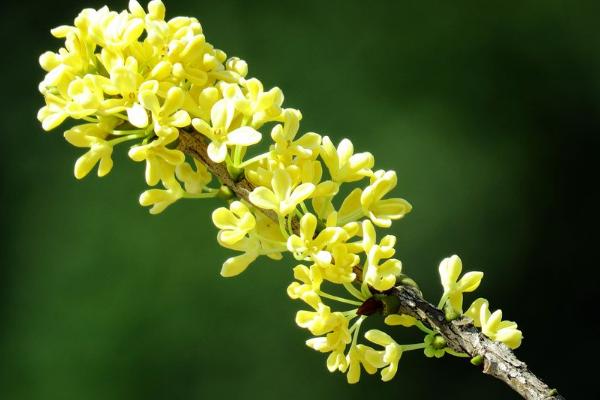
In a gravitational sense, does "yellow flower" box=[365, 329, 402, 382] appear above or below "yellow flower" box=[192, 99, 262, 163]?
below

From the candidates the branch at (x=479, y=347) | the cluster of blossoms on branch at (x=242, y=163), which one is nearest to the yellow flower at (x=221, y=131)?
the cluster of blossoms on branch at (x=242, y=163)

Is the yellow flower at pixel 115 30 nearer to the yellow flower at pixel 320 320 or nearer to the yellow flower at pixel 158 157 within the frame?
the yellow flower at pixel 158 157

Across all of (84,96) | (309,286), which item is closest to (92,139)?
(84,96)

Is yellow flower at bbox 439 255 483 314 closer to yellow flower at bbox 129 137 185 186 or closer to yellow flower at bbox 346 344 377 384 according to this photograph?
yellow flower at bbox 346 344 377 384

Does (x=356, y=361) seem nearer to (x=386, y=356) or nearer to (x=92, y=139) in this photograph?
(x=386, y=356)

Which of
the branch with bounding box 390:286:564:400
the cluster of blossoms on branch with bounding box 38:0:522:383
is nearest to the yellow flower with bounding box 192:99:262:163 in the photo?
the cluster of blossoms on branch with bounding box 38:0:522:383

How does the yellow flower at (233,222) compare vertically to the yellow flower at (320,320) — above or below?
above

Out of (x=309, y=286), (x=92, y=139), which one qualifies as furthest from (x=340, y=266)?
(x=92, y=139)

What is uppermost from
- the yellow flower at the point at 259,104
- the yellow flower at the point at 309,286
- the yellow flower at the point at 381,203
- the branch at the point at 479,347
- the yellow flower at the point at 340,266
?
the yellow flower at the point at 259,104
